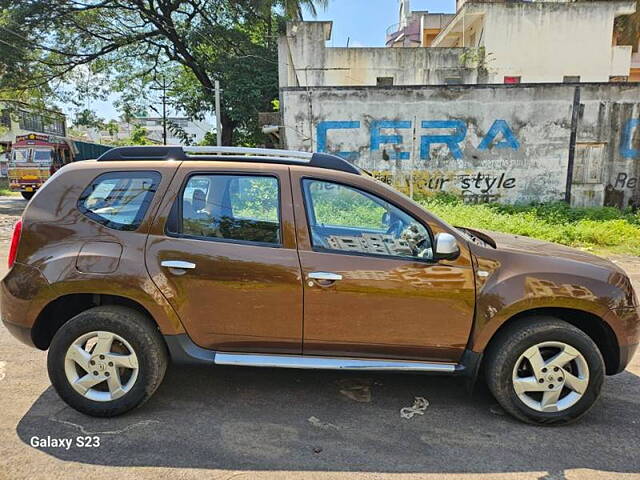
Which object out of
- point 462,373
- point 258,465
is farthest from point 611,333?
point 258,465

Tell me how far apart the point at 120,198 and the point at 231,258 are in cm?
91

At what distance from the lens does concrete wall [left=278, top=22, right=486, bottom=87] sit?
19.6 meters

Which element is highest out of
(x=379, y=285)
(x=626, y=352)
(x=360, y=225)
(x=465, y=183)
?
(x=360, y=225)

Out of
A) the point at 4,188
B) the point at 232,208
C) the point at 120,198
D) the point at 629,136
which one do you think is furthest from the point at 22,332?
the point at 4,188

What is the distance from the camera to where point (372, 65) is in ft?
72.3

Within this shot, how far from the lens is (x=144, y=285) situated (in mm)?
3109

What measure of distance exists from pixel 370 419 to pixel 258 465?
85cm

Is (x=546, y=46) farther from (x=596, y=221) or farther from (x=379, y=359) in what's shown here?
(x=379, y=359)

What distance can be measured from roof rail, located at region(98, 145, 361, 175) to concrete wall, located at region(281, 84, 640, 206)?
10.4 m

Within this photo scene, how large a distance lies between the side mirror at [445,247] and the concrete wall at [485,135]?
425 inches

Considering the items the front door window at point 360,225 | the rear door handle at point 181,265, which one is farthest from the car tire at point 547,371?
the rear door handle at point 181,265

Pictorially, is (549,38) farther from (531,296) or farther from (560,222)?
(531,296)

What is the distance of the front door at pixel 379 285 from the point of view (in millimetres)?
3080

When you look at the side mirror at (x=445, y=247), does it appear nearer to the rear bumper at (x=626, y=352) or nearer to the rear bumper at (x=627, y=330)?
the rear bumper at (x=627, y=330)
